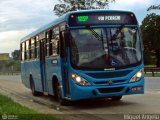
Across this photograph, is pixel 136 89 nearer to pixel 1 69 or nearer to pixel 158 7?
pixel 158 7

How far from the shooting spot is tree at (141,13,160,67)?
101m

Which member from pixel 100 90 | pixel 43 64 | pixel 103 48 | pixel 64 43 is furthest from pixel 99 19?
pixel 43 64

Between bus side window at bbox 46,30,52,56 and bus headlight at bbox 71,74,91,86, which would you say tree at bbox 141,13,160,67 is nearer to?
bus side window at bbox 46,30,52,56

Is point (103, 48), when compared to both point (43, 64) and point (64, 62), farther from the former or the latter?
point (43, 64)

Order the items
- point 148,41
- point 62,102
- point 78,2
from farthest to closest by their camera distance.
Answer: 1. point 148,41
2. point 78,2
3. point 62,102

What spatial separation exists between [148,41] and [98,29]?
87598mm

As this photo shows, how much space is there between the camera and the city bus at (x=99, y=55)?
15266 millimetres

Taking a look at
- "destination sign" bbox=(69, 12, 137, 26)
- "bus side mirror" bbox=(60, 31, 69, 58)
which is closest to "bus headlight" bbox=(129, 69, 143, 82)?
"destination sign" bbox=(69, 12, 137, 26)

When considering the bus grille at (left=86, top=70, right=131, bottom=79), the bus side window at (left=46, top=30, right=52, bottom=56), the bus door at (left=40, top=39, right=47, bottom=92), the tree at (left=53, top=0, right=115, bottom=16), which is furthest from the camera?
the tree at (left=53, top=0, right=115, bottom=16)

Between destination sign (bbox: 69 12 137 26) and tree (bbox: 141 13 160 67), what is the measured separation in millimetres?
85032

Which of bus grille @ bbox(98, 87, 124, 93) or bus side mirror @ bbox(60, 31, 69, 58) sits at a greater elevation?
bus side mirror @ bbox(60, 31, 69, 58)

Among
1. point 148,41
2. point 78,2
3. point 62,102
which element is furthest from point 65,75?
point 148,41

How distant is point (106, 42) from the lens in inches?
609

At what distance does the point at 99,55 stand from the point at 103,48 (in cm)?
25
